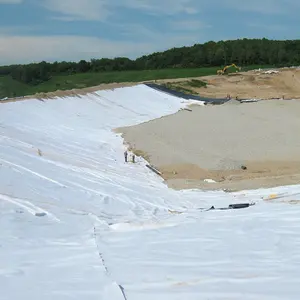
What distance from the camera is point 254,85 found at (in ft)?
174

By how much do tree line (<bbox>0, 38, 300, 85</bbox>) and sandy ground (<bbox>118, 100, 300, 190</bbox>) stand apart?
45.8 m

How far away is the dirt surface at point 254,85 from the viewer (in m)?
48.7

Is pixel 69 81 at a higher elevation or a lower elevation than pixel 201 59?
lower

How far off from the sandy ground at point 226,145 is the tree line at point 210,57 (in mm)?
45807

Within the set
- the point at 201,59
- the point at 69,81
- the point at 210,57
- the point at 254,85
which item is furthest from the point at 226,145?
the point at 201,59

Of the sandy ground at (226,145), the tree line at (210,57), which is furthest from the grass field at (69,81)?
the sandy ground at (226,145)

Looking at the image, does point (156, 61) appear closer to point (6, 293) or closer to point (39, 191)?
point (39, 191)

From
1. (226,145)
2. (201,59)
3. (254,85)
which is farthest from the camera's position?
(201,59)

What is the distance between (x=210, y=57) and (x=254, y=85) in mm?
28476

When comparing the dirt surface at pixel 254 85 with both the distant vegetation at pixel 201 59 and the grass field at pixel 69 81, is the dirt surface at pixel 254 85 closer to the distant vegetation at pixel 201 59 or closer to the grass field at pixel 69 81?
the grass field at pixel 69 81

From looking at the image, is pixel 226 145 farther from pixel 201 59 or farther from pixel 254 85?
pixel 201 59

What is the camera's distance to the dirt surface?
48.7m

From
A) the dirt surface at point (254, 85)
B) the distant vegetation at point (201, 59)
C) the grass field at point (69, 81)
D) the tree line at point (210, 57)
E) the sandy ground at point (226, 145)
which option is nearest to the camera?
the sandy ground at point (226, 145)

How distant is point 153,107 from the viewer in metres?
35.3
